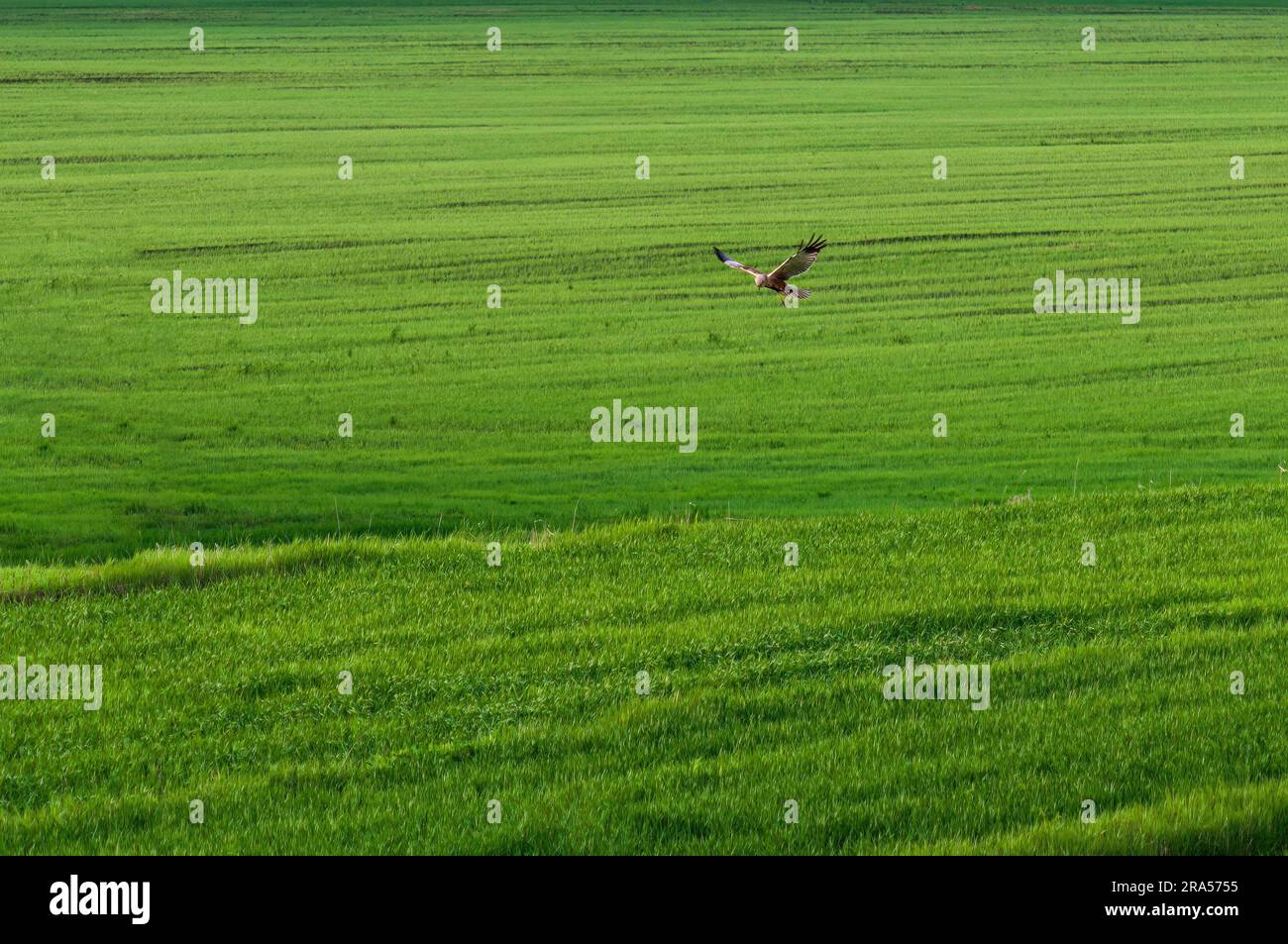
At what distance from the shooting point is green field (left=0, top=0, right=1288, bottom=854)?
465 inches

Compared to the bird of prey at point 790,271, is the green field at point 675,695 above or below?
below

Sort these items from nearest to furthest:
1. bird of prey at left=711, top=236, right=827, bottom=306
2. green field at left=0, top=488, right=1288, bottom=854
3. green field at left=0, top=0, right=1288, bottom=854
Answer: green field at left=0, top=488, right=1288, bottom=854
green field at left=0, top=0, right=1288, bottom=854
bird of prey at left=711, top=236, right=827, bottom=306

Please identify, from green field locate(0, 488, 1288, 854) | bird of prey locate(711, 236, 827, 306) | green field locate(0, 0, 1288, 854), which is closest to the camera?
green field locate(0, 488, 1288, 854)

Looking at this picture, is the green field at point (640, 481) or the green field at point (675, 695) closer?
the green field at point (675, 695)

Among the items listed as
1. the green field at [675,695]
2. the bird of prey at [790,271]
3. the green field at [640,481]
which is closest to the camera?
the green field at [675,695]

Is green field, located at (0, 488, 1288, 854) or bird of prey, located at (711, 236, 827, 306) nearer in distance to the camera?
green field, located at (0, 488, 1288, 854)

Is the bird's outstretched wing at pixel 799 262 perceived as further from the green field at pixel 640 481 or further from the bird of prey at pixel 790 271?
the green field at pixel 640 481

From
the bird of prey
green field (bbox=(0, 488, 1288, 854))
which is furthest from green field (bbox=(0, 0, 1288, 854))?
the bird of prey

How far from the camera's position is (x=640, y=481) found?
25.6m

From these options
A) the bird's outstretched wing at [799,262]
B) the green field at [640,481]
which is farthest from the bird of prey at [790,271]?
the green field at [640,481]

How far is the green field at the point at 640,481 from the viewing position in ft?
38.7

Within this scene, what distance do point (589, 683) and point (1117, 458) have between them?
14472 mm

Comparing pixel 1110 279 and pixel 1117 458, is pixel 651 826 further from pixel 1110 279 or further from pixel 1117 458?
pixel 1110 279

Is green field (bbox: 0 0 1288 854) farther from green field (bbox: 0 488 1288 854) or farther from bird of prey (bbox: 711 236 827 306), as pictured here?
bird of prey (bbox: 711 236 827 306)
